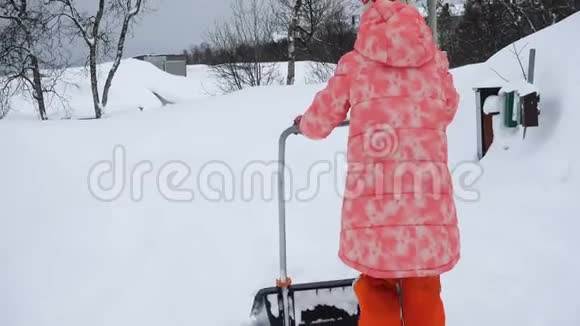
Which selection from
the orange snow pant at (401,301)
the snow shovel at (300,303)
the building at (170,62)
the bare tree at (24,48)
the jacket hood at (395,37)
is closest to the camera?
the jacket hood at (395,37)

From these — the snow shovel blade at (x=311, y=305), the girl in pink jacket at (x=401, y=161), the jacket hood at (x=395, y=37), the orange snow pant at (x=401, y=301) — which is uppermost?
the jacket hood at (x=395, y=37)

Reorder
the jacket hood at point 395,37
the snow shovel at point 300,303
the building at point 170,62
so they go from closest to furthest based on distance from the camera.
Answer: the jacket hood at point 395,37 < the snow shovel at point 300,303 < the building at point 170,62

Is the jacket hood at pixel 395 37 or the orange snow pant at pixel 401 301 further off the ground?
the jacket hood at pixel 395 37

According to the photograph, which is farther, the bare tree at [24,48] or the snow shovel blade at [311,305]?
the bare tree at [24,48]

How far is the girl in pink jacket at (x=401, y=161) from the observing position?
5.68ft

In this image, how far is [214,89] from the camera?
90.5 feet

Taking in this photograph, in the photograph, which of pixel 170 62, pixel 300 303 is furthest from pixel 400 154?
pixel 170 62

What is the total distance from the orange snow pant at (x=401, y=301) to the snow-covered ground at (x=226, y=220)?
0.89m

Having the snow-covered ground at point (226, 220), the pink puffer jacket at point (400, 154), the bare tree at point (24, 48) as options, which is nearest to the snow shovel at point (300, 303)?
the snow-covered ground at point (226, 220)

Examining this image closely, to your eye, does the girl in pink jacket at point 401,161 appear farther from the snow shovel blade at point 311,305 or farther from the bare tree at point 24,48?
the bare tree at point 24,48

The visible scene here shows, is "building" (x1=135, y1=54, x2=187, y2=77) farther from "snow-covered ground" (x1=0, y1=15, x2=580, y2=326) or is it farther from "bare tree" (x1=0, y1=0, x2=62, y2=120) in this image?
"snow-covered ground" (x1=0, y1=15, x2=580, y2=326)

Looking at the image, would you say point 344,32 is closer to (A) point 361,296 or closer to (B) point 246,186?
(B) point 246,186

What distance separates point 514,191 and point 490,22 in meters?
25.0

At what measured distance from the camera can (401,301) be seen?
1.84 metres
